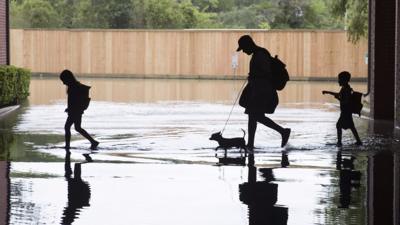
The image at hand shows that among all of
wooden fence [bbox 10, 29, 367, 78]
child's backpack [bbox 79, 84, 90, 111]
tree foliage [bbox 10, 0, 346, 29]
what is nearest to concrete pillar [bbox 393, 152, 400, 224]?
child's backpack [bbox 79, 84, 90, 111]

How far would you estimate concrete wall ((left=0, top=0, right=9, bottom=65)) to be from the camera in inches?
1126

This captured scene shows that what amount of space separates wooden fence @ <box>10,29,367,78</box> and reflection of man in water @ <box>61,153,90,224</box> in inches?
1596

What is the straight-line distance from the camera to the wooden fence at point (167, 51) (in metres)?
53.1

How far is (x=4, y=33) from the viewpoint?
29375mm

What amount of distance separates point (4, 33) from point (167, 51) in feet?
85.8

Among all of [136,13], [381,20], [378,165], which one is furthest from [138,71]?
[378,165]

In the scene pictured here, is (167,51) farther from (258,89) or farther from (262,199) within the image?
(262,199)

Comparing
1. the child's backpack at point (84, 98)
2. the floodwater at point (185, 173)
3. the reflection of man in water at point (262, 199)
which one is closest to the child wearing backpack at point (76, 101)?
the child's backpack at point (84, 98)

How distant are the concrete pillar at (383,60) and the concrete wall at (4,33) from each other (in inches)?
422

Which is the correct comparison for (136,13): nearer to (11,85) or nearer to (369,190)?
(11,85)

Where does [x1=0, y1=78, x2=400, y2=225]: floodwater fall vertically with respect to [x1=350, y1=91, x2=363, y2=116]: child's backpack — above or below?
below

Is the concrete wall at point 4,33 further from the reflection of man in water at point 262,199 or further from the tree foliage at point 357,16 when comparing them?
the reflection of man in water at point 262,199

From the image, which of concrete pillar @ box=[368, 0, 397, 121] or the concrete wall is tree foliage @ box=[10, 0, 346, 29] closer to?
the concrete wall

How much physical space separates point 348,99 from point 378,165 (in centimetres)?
294
